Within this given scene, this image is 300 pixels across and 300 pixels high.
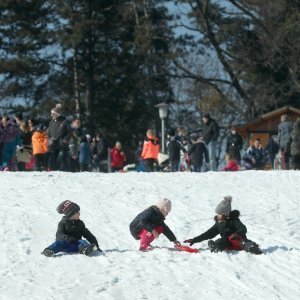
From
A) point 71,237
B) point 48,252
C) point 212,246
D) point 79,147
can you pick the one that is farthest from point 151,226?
point 79,147

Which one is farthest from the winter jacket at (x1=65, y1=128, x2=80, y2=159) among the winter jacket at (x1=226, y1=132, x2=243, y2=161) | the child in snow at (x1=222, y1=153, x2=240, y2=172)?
the winter jacket at (x1=226, y1=132, x2=243, y2=161)

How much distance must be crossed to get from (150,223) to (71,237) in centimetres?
124

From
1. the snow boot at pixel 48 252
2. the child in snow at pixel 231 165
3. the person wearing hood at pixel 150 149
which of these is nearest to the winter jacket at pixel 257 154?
the child in snow at pixel 231 165

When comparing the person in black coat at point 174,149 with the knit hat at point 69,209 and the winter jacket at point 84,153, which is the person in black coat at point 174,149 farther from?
the knit hat at point 69,209

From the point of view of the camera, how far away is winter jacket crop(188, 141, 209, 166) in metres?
22.8

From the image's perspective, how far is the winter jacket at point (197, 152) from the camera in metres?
22.8

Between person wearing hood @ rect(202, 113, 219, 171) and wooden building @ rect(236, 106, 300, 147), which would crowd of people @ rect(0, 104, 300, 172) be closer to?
person wearing hood @ rect(202, 113, 219, 171)

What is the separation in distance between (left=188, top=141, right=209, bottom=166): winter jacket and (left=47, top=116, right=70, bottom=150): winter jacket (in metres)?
3.45

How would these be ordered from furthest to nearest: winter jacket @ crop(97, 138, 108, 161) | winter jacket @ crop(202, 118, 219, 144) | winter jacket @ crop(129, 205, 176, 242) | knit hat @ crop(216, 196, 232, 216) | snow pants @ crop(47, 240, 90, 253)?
winter jacket @ crop(97, 138, 108, 161) → winter jacket @ crop(202, 118, 219, 144) → winter jacket @ crop(129, 205, 176, 242) → knit hat @ crop(216, 196, 232, 216) → snow pants @ crop(47, 240, 90, 253)

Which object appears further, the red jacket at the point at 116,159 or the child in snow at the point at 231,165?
the red jacket at the point at 116,159

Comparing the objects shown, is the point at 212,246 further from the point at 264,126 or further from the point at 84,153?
the point at 264,126

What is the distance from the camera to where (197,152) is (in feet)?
75.0

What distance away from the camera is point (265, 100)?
40.3 m

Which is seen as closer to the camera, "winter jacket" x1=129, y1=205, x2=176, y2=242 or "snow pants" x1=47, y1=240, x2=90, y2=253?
"snow pants" x1=47, y1=240, x2=90, y2=253
